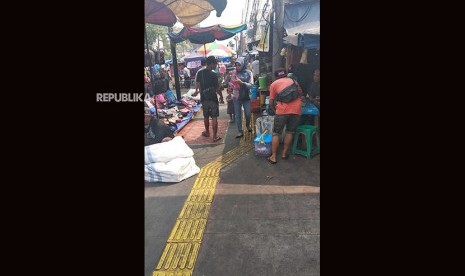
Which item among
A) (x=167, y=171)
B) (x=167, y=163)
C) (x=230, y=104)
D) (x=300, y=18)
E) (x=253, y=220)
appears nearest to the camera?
(x=253, y=220)

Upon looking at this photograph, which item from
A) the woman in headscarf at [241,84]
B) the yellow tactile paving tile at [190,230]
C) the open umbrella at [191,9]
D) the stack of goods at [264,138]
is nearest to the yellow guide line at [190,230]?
the yellow tactile paving tile at [190,230]

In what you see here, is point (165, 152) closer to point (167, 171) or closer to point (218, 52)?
point (167, 171)

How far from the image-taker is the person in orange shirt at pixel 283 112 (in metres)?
4.54

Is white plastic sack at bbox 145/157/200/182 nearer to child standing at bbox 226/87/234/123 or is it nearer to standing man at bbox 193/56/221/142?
standing man at bbox 193/56/221/142

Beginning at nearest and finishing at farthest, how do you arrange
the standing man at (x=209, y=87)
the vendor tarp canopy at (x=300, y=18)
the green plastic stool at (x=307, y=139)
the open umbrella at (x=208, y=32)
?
the green plastic stool at (x=307, y=139)
the vendor tarp canopy at (x=300, y=18)
the standing man at (x=209, y=87)
the open umbrella at (x=208, y=32)

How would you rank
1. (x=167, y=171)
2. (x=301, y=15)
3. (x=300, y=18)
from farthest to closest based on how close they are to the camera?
1. (x=301, y=15)
2. (x=300, y=18)
3. (x=167, y=171)

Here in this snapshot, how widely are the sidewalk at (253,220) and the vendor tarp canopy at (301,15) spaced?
287 centimetres

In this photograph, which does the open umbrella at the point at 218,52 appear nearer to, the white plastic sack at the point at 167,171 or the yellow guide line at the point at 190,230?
the yellow guide line at the point at 190,230

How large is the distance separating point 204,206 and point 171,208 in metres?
0.40

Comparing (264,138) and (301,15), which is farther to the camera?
(301,15)

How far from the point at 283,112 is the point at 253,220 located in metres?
2.11

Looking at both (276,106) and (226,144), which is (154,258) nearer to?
(276,106)

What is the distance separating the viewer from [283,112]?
15.1ft

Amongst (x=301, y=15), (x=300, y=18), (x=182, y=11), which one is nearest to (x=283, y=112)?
(x=182, y=11)
